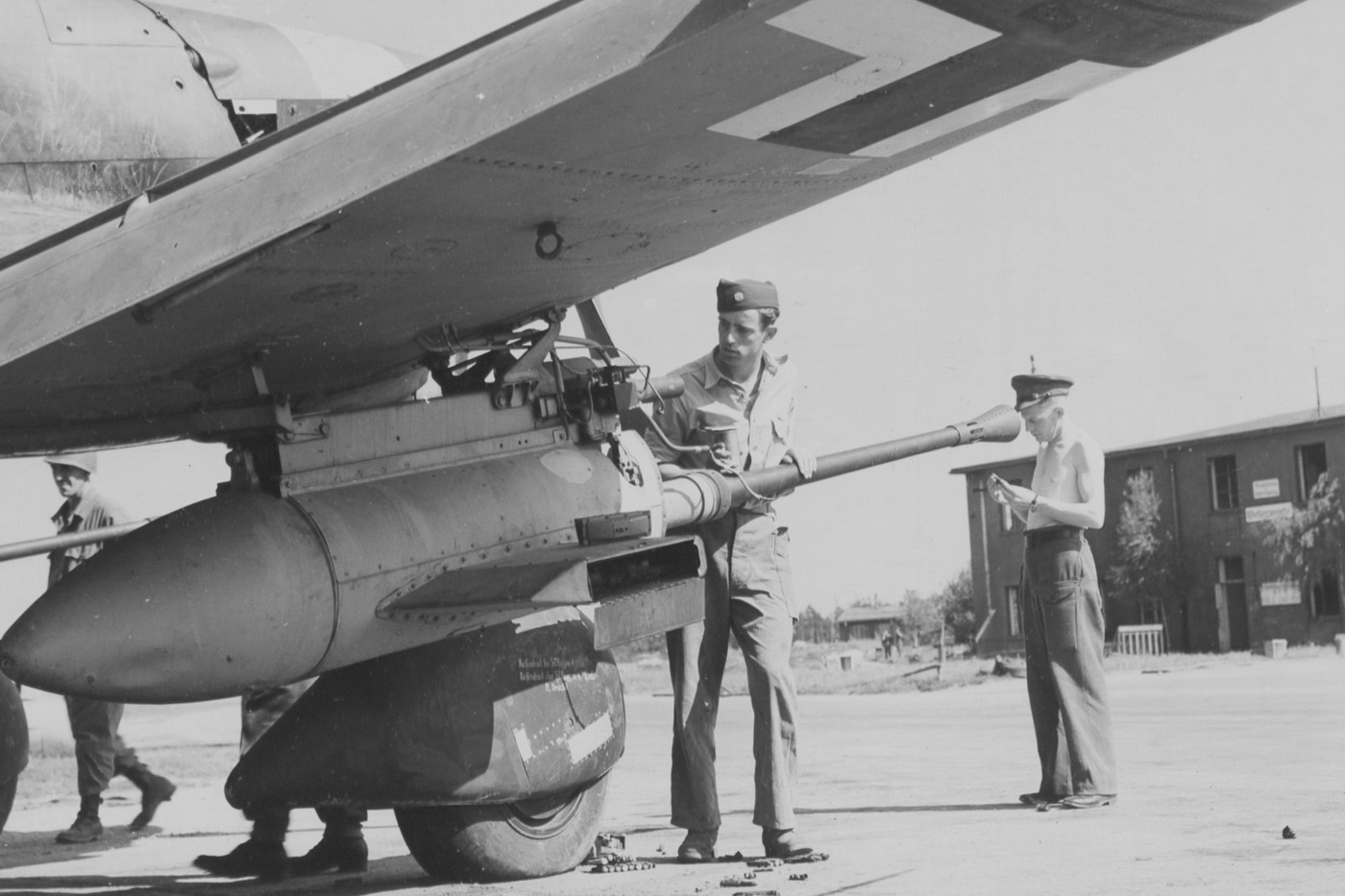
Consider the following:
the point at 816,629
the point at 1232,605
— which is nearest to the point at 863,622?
the point at 816,629

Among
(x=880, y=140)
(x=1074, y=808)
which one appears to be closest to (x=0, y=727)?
(x=880, y=140)

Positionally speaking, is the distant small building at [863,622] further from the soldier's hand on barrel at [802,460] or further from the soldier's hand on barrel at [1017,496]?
the soldier's hand on barrel at [802,460]

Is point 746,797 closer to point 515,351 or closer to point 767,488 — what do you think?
point 767,488

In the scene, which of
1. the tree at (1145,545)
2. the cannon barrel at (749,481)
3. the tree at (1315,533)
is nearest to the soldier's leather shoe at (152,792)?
the cannon barrel at (749,481)

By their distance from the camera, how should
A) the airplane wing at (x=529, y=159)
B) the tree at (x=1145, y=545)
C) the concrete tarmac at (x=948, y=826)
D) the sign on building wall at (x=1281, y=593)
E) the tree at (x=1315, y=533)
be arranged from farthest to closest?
the tree at (x=1145, y=545) < the sign on building wall at (x=1281, y=593) < the tree at (x=1315, y=533) < the concrete tarmac at (x=948, y=826) < the airplane wing at (x=529, y=159)

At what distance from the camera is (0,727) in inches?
197

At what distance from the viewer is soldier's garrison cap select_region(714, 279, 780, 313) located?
225 inches

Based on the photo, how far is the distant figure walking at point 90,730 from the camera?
7.36 meters

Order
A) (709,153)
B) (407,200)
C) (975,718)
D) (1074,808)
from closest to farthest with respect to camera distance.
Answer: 1. (407,200)
2. (709,153)
3. (1074,808)
4. (975,718)

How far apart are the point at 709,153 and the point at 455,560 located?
5.03ft

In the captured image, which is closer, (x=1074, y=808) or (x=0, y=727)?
(x=0, y=727)

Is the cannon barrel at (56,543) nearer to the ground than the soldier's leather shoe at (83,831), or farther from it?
farther from it

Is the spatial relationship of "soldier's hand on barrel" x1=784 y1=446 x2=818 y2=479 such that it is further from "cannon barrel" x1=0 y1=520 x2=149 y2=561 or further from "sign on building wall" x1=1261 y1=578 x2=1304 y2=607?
"sign on building wall" x1=1261 y1=578 x2=1304 y2=607

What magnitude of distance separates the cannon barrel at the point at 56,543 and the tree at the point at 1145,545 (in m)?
42.2
